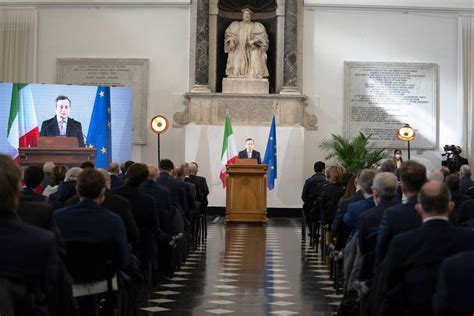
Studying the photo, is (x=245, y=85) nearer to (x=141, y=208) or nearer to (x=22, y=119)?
(x=22, y=119)

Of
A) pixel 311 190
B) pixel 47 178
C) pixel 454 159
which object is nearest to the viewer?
pixel 47 178

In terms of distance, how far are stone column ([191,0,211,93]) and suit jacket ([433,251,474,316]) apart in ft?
50.4

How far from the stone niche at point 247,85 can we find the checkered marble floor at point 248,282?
5.47 metres

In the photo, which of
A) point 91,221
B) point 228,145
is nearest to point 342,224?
point 91,221

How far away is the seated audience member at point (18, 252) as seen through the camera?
10.5 ft

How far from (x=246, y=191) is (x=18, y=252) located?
41.8 ft

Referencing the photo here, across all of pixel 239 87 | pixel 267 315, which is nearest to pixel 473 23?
pixel 239 87

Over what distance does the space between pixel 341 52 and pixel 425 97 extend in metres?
2.19

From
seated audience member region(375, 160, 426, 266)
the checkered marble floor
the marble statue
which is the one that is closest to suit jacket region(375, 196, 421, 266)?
seated audience member region(375, 160, 426, 266)

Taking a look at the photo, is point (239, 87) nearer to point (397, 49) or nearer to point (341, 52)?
point (341, 52)

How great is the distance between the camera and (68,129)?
14805 millimetres

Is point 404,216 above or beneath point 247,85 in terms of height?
beneath

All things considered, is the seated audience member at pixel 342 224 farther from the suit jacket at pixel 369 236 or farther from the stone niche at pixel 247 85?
the stone niche at pixel 247 85

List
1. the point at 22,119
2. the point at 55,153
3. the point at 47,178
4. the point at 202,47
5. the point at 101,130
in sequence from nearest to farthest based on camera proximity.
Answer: the point at 47,178 → the point at 55,153 → the point at 22,119 → the point at 101,130 → the point at 202,47
